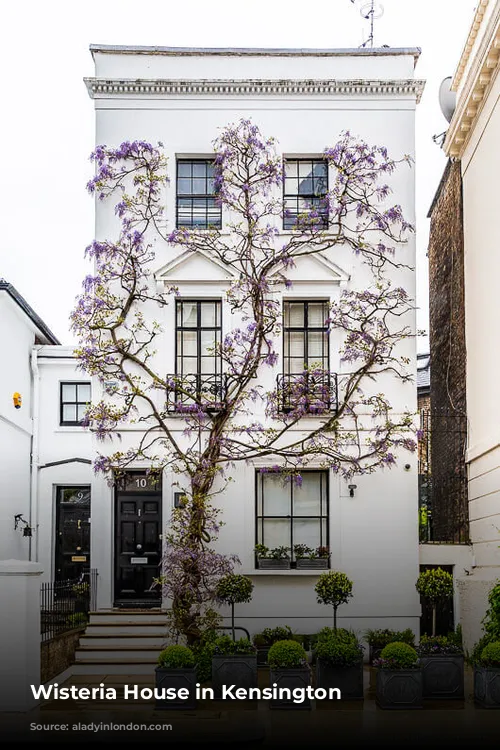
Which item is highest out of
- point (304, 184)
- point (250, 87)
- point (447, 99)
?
point (447, 99)

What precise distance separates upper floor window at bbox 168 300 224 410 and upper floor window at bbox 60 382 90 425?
17.3 feet

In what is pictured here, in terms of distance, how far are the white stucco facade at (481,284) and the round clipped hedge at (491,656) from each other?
10.4ft

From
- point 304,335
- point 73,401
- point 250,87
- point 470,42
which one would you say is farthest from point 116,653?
point 470,42

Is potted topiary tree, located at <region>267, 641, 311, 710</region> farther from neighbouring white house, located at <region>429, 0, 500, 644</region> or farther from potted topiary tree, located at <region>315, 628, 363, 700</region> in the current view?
neighbouring white house, located at <region>429, 0, 500, 644</region>

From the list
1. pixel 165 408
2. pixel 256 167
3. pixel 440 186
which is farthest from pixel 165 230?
pixel 440 186

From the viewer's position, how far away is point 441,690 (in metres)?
14.6

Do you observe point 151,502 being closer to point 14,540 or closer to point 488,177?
point 14,540

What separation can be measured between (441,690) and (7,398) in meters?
11.1

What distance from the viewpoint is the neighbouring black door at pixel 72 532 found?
23.2 m

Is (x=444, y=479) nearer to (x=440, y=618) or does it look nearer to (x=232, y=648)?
(x=440, y=618)

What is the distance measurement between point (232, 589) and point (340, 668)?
2783 millimetres

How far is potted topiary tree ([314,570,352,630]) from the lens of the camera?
653 inches

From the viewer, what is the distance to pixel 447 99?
20.9 m

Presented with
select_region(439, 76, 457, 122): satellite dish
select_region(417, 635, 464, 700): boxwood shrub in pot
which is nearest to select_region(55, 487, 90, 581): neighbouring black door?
select_region(417, 635, 464, 700): boxwood shrub in pot
